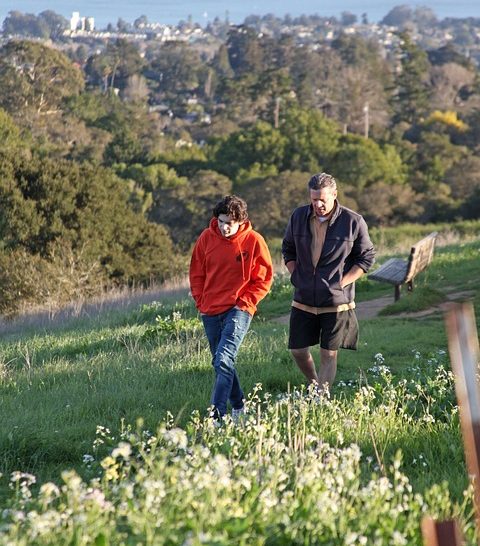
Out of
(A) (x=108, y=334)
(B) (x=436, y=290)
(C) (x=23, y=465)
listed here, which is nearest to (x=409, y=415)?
(C) (x=23, y=465)

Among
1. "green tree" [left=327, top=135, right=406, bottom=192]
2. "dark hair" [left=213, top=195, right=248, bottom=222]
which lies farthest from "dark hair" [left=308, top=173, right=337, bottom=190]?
"green tree" [left=327, top=135, right=406, bottom=192]

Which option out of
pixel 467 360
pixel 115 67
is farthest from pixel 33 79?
pixel 467 360

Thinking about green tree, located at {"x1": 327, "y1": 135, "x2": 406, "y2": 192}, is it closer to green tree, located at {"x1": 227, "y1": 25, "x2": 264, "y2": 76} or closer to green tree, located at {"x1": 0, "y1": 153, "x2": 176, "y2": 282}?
green tree, located at {"x1": 0, "y1": 153, "x2": 176, "y2": 282}

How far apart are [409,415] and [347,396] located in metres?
0.74

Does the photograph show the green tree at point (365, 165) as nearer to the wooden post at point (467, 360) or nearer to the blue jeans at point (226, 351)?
the blue jeans at point (226, 351)

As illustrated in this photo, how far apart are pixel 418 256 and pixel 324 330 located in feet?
17.6

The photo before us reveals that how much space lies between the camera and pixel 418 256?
477 inches

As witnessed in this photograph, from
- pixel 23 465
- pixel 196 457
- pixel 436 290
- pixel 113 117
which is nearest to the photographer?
pixel 196 457

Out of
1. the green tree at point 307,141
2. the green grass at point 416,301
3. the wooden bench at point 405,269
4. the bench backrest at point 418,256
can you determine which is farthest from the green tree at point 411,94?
the green grass at point 416,301

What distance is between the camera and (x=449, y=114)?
66.5 m

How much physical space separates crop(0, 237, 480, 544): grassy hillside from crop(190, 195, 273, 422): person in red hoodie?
1.56ft

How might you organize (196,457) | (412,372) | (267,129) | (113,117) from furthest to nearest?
(113,117) → (267,129) → (412,372) → (196,457)

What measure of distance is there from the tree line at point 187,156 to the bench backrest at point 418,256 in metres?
9.12

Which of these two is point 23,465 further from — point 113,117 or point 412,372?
point 113,117
